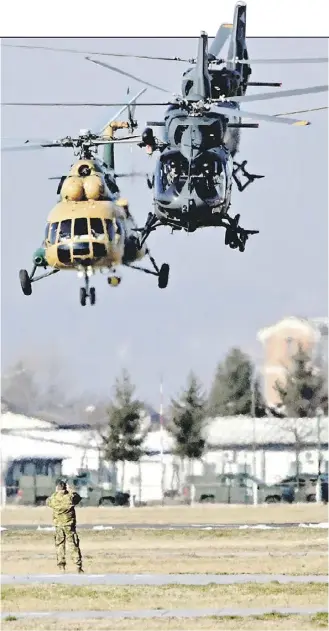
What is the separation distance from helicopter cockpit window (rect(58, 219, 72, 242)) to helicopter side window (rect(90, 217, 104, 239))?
1.43 feet

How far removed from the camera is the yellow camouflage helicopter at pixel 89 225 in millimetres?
29656

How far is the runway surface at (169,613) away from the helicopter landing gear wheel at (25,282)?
962 centimetres

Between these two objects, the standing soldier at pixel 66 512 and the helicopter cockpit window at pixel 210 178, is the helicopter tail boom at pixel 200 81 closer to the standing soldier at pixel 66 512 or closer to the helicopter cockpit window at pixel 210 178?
the helicopter cockpit window at pixel 210 178

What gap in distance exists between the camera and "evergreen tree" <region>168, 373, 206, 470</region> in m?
61.6

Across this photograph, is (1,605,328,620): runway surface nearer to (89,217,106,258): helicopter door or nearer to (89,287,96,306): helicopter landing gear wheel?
(89,287,96,306): helicopter landing gear wheel

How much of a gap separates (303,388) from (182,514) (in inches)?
476

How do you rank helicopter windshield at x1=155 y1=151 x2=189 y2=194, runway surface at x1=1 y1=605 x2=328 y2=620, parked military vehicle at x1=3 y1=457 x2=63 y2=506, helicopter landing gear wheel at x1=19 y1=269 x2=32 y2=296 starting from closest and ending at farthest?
runway surface at x1=1 y1=605 x2=328 y2=620 → helicopter windshield at x1=155 y1=151 x2=189 y2=194 → helicopter landing gear wheel at x1=19 y1=269 x2=32 y2=296 → parked military vehicle at x1=3 y1=457 x2=63 y2=506

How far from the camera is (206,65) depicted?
2972cm

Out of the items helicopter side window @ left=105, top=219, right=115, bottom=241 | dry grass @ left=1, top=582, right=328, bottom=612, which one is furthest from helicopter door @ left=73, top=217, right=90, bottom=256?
dry grass @ left=1, top=582, right=328, bottom=612

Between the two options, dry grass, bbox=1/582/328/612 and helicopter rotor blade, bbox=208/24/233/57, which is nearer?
dry grass, bbox=1/582/328/612

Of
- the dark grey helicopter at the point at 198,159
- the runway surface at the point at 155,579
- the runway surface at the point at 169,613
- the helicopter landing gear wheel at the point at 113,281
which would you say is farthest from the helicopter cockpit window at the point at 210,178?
the runway surface at the point at 169,613

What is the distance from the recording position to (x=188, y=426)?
62219 mm
